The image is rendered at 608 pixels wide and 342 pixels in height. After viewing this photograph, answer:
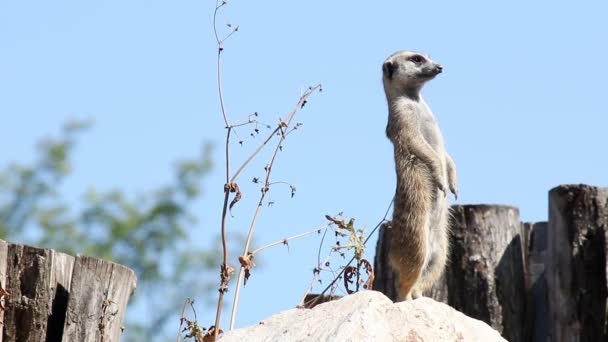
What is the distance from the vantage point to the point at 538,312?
624cm

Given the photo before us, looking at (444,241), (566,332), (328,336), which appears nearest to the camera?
(328,336)

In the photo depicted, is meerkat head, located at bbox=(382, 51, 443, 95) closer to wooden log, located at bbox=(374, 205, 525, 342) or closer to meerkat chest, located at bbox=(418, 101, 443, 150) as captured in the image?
meerkat chest, located at bbox=(418, 101, 443, 150)

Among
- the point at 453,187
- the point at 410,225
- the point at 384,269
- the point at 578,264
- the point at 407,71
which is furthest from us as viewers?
the point at 407,71

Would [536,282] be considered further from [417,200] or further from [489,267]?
[417,200]

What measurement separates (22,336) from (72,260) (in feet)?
1.03

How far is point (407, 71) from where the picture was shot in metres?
6.76

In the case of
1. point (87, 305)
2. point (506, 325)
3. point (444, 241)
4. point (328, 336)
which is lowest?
point (328, 336)

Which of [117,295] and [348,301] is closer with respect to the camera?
[348,301]

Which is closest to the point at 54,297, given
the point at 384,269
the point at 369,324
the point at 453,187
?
the point at 369,324

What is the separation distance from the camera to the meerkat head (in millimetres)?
6758

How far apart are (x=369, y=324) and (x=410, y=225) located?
2623mm

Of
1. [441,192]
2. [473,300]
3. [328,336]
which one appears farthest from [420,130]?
[328,336]

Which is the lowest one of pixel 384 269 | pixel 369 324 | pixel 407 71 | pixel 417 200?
pixel 369 324

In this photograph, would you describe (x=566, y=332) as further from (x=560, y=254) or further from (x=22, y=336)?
(x=22, y=336)
